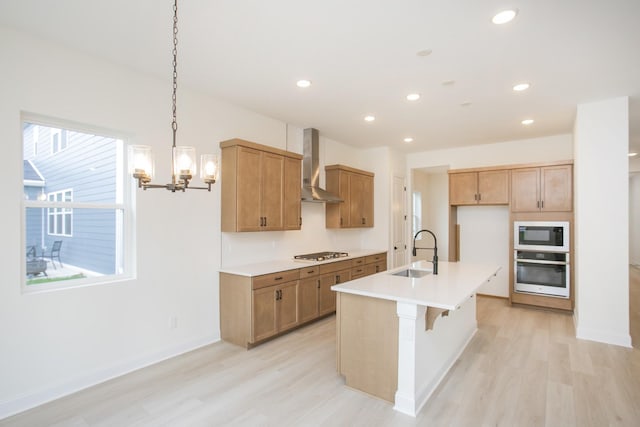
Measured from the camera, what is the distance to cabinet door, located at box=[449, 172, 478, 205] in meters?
5.72

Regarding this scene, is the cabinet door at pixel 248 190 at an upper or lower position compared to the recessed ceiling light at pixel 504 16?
lower

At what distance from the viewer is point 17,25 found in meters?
2.40

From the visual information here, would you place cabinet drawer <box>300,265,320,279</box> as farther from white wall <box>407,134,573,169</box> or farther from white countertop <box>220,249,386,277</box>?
white wall <box>407,134,573,169</box>

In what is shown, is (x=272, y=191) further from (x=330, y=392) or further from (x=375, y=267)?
(x=375, y=267)

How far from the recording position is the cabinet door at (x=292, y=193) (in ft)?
14.1

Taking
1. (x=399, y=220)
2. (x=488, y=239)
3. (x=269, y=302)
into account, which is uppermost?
(x=399, y=220)

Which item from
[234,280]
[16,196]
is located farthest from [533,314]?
[16,196]

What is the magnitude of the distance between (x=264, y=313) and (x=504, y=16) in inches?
133

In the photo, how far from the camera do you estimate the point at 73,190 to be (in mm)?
2846

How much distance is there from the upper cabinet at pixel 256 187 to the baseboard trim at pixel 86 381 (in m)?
1.36

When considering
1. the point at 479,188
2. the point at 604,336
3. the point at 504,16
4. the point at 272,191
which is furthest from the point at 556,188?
the point at 272,191

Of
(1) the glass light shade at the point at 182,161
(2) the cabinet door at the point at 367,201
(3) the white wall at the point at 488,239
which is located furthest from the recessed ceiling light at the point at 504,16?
(3) the white wall at the point at 488,239

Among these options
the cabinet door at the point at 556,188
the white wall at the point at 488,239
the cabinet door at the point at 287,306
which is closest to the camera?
the cabinet door at the point at 287,306

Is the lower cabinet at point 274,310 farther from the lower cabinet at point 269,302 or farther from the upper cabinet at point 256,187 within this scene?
the upper cabinet at point 256,187
